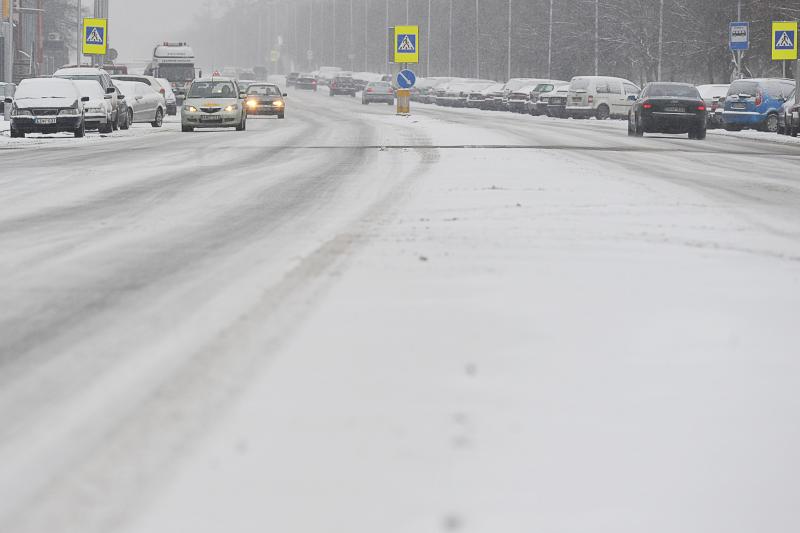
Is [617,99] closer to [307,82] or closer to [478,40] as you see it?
[478,40]

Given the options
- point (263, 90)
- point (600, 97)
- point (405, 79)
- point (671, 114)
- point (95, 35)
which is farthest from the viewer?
point (95, 35)

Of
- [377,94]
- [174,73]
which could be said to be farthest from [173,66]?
[377,94]

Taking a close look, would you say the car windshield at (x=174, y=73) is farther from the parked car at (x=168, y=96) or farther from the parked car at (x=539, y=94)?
the parked car at (x=539, y=94)

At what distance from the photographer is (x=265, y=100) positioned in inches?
2044

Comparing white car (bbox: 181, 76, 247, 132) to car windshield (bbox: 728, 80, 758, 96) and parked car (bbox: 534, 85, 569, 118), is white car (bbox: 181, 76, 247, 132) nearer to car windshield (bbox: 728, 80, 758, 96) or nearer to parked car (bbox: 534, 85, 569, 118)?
car windshield (bbox: 728, 80, 758, 96)

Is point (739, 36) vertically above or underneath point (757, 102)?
above

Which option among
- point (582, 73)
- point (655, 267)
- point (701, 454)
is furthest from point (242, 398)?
point (582, 73)

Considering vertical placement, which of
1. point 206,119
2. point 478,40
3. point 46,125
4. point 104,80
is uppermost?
point 478,40

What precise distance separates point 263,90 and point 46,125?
18735 millimetres

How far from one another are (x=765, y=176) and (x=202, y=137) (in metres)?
17.4

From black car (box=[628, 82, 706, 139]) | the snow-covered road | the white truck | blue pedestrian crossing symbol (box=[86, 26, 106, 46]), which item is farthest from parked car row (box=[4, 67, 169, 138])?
the white truck

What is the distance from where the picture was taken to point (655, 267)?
385 inches

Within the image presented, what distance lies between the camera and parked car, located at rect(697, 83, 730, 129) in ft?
151

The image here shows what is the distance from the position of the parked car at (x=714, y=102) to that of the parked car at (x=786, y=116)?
159 inches
